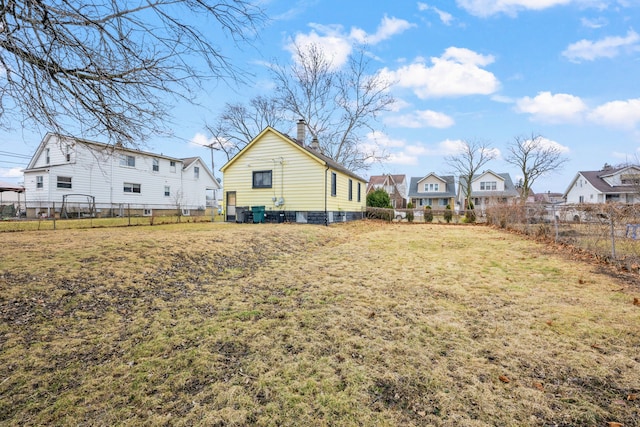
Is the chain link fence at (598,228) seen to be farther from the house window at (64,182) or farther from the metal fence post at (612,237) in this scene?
the house window at (64,182)

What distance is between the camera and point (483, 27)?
11.6 metres

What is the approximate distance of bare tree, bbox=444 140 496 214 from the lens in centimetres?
3566

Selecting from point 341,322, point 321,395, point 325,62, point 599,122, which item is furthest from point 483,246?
point 325,62

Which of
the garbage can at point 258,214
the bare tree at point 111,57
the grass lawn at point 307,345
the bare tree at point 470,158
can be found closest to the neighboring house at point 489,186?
the bare tree at point 470,158

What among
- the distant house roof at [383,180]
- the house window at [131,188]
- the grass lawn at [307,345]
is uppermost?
the distant house roof at [383,180]

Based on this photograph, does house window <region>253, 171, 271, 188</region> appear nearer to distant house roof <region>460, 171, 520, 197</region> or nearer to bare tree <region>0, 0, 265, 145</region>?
bare tree <region>0, 0, 265, 145</region>

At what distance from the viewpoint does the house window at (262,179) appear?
17.2 meters

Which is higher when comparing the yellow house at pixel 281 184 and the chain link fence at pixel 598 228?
the yellow house at pixel 281 184

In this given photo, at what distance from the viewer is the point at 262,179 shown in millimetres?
17344

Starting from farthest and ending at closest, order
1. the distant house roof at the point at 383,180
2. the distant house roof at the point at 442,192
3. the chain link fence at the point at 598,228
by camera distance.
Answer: the distant house roof at the point at 383,180 < the distant house roof at the point at 442,192 < the chain link fence at the point at 598,228

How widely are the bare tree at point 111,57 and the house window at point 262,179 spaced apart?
13.2 meters

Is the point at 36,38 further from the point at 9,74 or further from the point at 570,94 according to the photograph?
the point at 570,94

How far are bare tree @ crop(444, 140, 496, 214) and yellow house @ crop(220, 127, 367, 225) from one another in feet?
83.4

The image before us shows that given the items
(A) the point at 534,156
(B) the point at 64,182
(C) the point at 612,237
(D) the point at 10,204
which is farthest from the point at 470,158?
(D) the point at 10,204
